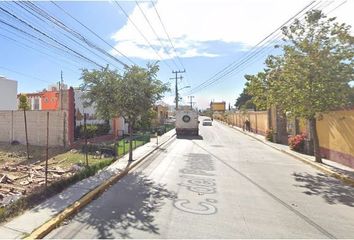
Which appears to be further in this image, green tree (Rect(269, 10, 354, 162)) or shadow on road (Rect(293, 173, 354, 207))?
green tree (Rect(269, 10, 354, 162))

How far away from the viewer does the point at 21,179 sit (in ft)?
36.7

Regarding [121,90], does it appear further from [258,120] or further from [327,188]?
[258,120]

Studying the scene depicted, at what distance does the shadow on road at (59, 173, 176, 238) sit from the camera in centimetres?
679

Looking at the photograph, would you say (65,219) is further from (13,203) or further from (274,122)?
(274,122)

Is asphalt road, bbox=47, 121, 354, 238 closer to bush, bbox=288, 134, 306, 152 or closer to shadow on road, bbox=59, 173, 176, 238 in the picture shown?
shadow on road, bbox=59, 173, 176, 238

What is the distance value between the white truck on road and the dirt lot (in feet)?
56.0

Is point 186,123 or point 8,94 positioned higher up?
point 8,94

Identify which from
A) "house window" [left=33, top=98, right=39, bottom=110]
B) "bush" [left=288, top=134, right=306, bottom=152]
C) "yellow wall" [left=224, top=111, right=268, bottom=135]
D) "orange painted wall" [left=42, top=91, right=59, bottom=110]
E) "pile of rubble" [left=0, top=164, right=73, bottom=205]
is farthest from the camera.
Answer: "house window" [left=33, top=98, right=39, bottom=110]

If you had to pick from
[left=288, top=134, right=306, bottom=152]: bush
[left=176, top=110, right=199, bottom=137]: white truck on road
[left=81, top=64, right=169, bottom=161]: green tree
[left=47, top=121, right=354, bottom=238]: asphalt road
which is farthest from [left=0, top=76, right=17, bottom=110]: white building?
[left=288, top=134, right=306, bottom=152]: bush

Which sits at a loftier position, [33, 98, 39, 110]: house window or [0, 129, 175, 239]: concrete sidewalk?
[33, 98, 39, 110]: house window

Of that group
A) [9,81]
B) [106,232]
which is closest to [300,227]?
[106,232]

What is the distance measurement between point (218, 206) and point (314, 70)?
8140mm

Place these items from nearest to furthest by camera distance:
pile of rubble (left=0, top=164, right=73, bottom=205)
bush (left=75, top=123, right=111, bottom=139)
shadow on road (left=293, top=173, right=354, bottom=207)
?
pile of rubble (left=0, top=164, right=73, bottom=205)
shadow on road (left=293, top=173, right=354, bottom=207)
bush (left=75, top=123, right=111, bottom=139)

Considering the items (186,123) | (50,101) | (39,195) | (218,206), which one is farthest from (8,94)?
(218,206)
